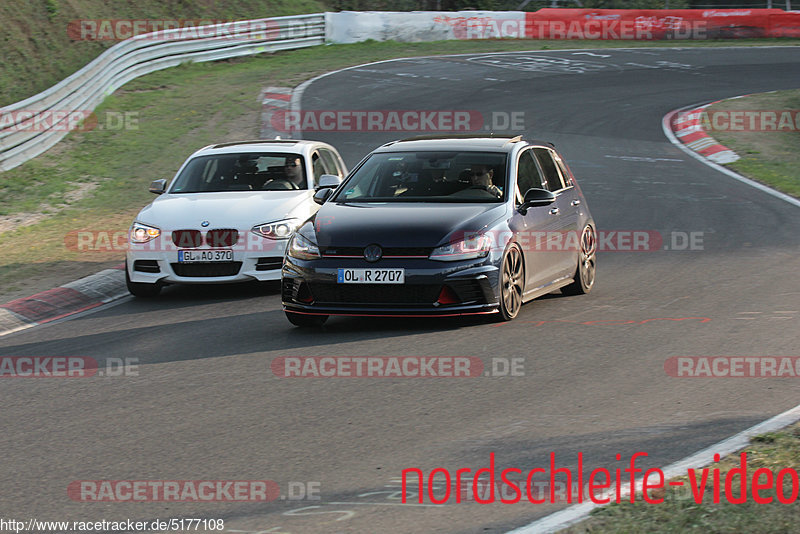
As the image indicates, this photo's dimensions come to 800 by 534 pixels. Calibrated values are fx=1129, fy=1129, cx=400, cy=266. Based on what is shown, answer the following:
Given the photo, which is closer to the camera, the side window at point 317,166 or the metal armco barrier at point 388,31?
the side window at point 317,166

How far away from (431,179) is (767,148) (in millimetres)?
14291

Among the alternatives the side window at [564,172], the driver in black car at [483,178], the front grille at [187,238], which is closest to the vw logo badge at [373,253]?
the driver in black car at [483,178]

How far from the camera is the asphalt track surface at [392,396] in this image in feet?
17.9

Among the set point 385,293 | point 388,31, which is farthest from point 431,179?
point 388,31

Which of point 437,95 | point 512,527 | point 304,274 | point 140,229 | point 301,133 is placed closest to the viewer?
point 512,527

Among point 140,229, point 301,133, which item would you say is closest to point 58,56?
point 301,133

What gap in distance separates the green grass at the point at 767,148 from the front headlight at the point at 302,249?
10.6 m

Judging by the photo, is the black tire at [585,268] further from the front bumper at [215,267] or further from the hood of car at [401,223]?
the front bumper at [215,267]

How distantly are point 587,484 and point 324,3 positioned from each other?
1759 inches

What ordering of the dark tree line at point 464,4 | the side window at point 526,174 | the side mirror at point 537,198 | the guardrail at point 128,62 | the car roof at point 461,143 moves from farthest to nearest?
the dark tree line at point 464,4
the guardrail at point 128,62
the car roof at point 461,143
the side window at point 526,174
the side mirror at point 537,198

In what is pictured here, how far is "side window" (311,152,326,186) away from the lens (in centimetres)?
1305

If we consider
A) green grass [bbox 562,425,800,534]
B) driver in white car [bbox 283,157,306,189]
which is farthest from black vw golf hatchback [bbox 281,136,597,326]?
green grass [bbox 562,425,800,534]

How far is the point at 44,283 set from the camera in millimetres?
12211

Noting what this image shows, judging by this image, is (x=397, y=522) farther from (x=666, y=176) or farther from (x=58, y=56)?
(x=58, y=56)
